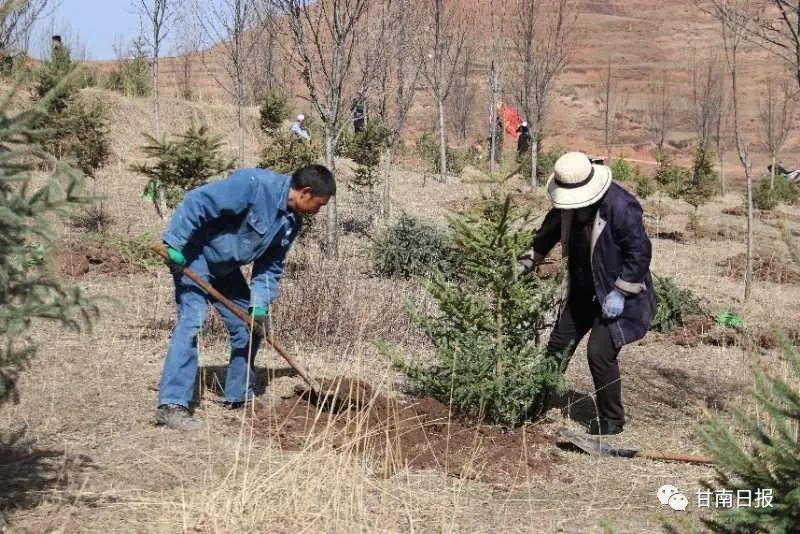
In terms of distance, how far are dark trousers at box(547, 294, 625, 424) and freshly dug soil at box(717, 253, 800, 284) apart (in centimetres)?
673

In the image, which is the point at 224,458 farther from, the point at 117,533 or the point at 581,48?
the point at 581,48

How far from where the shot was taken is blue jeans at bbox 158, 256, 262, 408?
473 centimetres

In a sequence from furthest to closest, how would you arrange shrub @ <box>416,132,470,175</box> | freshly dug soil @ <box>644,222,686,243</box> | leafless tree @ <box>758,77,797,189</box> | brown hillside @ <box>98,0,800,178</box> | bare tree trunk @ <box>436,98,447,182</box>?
1. brown hillside @ <box>98,0,800,178</box>
2. shrub @ <box>416,132,470,175</box>
3. leafless tree @ <box>758,77,797,189</box>
4. bare tree trunk @ <box>436,98,447,182</box>
5. freshly dug soil @ <box>644,222,686,243</box>

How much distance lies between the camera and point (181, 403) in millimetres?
4738

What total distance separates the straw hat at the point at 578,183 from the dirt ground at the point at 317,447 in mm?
1274

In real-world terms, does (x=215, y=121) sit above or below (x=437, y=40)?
below

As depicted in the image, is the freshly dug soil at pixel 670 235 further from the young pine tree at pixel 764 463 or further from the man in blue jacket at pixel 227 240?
the young pine tree at pixel 764 463

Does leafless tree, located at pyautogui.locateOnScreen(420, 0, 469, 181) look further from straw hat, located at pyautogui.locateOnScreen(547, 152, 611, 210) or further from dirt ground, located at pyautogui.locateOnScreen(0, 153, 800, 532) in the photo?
straw hat, located at pyautogui.locateOnScreen(547, 152, 611, 210)

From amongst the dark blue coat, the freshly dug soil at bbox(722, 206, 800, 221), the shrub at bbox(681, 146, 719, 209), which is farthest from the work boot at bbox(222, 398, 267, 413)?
the freshly dug soil at bbox(722, 206, 800, 221)

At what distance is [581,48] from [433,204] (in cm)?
4876

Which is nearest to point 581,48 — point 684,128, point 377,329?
point 684,128

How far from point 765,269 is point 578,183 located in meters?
7.75

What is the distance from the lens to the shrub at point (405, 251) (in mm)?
9383

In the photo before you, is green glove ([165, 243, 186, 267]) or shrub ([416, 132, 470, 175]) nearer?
green glove ([165, 243, 186, 267])
